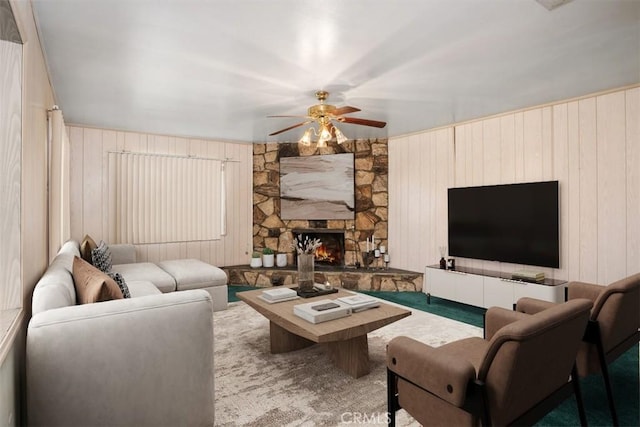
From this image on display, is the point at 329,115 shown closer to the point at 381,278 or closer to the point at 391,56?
the point at 391,56

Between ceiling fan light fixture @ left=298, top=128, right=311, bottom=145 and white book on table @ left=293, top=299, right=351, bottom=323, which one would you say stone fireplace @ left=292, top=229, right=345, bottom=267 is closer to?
ceiling fan light fixture @ left=298, top=128, right=311, bottom=145

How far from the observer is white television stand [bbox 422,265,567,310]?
3559 mm

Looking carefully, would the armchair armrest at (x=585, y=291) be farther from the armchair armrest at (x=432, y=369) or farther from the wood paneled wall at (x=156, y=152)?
the wood paneled wall at (x=156, y=152)

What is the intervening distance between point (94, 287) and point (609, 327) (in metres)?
2.85

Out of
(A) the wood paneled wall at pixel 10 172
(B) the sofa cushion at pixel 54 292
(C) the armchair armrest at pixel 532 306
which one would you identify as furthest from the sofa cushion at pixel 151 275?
(C) the armchair armrest at pixel 532 306

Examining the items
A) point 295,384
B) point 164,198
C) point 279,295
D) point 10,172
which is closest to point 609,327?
point 295,384

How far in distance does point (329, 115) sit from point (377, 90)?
54cm

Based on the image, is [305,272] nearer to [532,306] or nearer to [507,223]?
[532,306]

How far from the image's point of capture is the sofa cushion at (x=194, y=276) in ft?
13.2

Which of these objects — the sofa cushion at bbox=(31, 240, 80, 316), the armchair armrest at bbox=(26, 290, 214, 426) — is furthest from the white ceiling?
the armchair armrest at bbox=(26, 290, 214, 426)

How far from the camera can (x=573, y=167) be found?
145 inches

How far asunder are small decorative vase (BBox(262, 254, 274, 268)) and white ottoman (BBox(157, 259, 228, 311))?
4.74 feet

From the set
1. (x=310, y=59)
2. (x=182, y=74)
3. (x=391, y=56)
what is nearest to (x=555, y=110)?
(x=391, y=56)

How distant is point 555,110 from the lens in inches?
150
